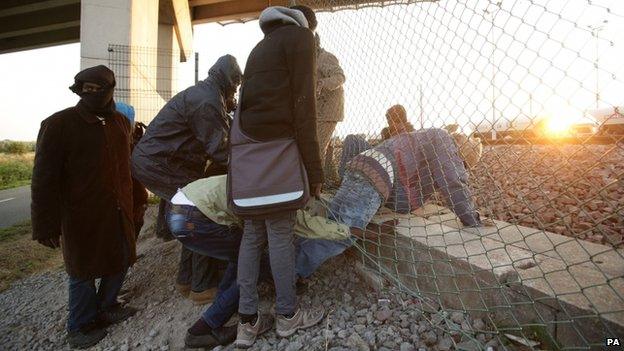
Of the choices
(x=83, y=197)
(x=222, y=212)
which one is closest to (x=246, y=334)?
(x=222, y=212)

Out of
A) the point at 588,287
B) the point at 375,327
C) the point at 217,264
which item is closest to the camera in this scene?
the point at 588,287

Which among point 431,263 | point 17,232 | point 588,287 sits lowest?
point 17,232

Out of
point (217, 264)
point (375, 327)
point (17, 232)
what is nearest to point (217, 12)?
point (17, 232)

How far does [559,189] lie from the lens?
3.87 metres

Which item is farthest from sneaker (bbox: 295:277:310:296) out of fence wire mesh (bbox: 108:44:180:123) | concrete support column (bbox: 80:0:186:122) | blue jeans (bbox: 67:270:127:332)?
concrete support column (bbox: 80:0:186:122)

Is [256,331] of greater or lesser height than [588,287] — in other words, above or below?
below

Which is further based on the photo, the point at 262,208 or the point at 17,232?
the point at 17,232

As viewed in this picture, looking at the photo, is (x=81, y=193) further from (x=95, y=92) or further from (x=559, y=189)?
(x=559, y=189)

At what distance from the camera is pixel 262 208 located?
1739mm

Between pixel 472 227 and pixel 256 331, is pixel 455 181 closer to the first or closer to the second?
pixel 472 227

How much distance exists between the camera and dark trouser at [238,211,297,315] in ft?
6.03

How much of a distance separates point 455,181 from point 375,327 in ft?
4.11

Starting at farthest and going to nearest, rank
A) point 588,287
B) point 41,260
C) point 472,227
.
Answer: point 41,260 → point 472,227 → point 588,287

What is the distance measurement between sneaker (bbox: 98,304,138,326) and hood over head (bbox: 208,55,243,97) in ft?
5.87
